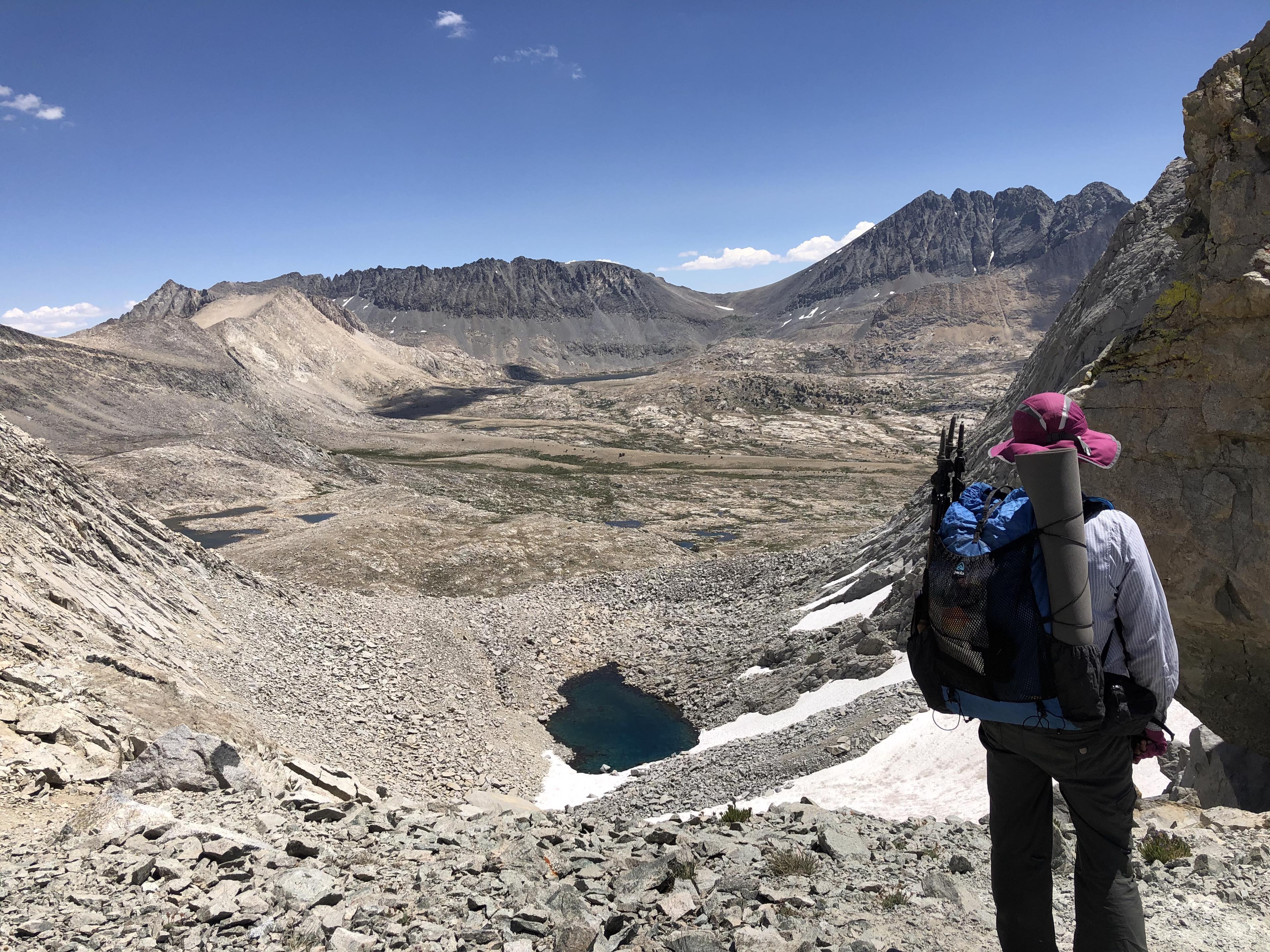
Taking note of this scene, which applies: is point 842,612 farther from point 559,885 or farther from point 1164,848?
point 559,885

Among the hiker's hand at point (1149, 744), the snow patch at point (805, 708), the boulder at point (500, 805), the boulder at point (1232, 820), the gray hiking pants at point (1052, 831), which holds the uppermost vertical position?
the hiker's hand at point (1149, 744)

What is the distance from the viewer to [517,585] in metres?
46.6

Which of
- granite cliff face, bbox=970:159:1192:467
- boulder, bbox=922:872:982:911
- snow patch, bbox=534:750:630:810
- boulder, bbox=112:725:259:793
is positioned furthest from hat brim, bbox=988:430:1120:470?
snow patch, bbox=534:750:630:810

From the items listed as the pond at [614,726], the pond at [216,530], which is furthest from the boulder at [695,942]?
the pond at [216,530]

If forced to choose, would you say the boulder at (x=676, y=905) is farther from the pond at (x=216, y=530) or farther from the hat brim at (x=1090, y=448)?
the pond at (x=216, y=530)

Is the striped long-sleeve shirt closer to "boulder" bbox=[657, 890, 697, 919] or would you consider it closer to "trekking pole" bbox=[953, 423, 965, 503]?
"trekking pole" bbox=[953, 423, 965, 503]

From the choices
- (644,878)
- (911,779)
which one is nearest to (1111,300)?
(911,779)

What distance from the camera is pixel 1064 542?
4.24 metres

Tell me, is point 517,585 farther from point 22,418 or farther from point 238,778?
point 22,418

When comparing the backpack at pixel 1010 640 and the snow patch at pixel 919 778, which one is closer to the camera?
the backpack at pixel 1010 640

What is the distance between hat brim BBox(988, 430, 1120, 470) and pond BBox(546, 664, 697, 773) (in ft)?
78.4

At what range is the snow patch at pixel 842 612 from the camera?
2770cm

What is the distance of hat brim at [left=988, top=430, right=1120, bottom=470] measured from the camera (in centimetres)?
452

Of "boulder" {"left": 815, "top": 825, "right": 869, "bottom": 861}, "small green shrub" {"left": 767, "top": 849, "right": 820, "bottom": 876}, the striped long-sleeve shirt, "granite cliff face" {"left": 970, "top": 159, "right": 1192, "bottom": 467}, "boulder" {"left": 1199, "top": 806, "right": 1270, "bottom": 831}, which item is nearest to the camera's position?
the striped long-sleeve shirt
